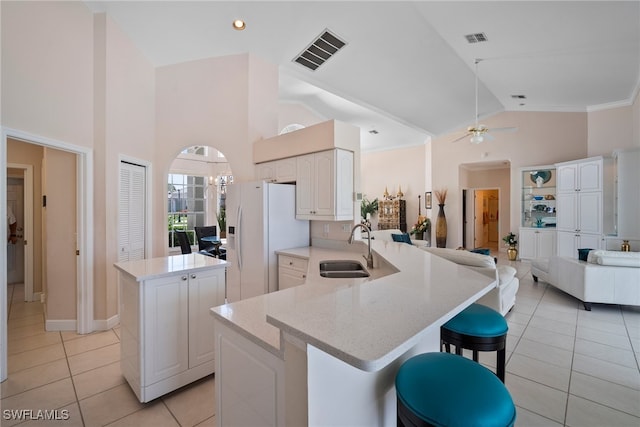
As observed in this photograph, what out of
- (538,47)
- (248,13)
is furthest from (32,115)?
(538,47)

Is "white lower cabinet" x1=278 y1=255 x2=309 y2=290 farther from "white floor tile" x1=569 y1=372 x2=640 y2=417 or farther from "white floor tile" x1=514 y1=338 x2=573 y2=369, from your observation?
"white floor tile" x1=569 y1=372 x2=640 y2=417

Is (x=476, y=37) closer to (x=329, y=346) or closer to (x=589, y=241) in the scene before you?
(x=589, y=241)

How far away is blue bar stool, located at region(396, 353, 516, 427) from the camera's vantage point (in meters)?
0.93

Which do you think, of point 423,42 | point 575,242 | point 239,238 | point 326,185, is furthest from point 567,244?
point 239,238

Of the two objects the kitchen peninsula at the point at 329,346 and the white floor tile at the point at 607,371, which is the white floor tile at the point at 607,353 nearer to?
the white floor tile at the point at 607,371

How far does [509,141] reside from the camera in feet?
24.0

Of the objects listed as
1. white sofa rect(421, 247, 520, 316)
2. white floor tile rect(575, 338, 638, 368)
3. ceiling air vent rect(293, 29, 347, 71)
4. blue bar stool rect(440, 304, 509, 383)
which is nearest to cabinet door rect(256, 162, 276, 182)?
ceiling air vent rect(293, 29, 347, 71)

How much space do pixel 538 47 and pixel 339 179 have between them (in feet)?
11.6

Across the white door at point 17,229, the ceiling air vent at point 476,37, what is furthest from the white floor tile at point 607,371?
the white door at point 17,229

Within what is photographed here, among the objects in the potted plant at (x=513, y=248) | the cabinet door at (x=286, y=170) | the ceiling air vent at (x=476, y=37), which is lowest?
the potted plant at (x=513, y=248)

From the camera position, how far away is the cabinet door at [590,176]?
561cm

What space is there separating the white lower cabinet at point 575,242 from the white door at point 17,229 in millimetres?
10188

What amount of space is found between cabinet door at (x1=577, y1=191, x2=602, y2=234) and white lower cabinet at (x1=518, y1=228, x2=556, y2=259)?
871mm

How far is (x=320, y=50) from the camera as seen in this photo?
4.38 metres
